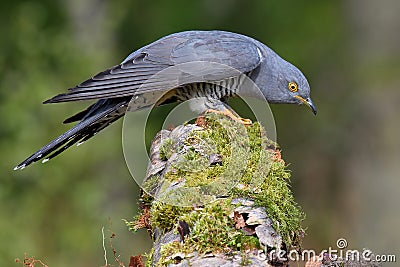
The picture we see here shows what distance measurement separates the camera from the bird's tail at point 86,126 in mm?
3965

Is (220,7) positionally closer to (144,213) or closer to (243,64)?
(243,64)

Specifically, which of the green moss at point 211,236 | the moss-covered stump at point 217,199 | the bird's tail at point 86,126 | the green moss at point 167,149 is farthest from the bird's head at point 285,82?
the green moss at point 211,236

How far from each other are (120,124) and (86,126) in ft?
11.5

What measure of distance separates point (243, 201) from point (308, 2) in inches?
357

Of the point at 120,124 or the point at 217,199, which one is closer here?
the point at 217,199

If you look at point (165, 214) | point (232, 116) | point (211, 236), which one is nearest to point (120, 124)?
point (232, 116)

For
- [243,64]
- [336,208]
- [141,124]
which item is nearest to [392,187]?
[336,208]

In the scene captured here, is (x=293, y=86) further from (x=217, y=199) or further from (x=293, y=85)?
(x=217, y=199)

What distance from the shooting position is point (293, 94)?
4680 millimetres

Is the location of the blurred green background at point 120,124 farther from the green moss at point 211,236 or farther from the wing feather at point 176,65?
the green moss at point 211,236

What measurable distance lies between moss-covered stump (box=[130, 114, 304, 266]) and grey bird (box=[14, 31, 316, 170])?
0.71 metres

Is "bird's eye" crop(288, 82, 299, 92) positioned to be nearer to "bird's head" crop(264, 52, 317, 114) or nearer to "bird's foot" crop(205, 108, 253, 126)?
"bird's head" crop(264, 52, 317, 114)

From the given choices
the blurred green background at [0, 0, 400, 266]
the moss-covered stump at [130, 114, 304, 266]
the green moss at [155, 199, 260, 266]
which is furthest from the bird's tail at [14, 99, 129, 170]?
the green moss at [155, 199, 260, 266]

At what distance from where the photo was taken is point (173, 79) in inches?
164
